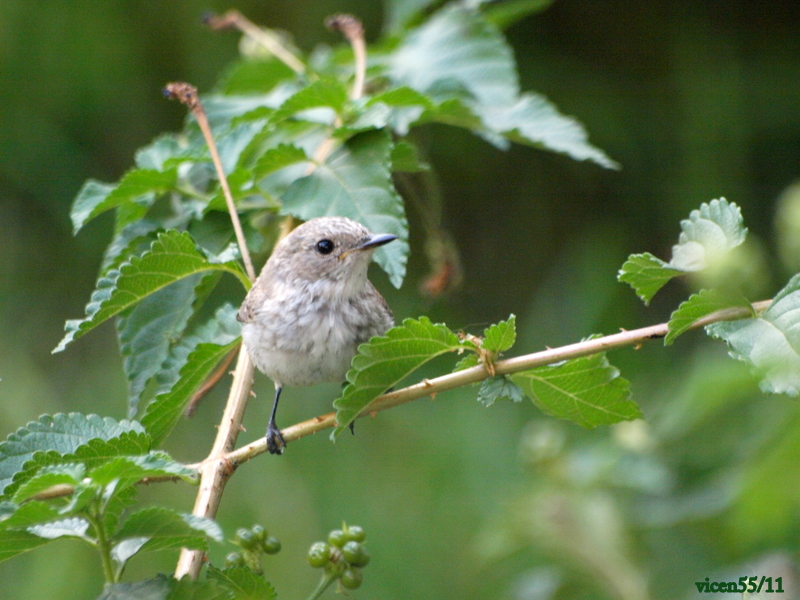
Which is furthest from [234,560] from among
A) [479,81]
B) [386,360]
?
[479,81]

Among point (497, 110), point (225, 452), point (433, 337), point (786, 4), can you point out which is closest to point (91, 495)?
point (225, 452)

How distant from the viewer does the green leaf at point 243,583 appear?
1.67 meters

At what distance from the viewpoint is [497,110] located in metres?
2.88

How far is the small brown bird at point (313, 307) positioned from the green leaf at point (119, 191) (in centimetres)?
39

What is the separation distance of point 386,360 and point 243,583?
0.50m

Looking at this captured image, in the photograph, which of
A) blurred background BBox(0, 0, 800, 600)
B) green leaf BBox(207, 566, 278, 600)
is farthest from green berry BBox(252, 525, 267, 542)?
blurred background BBox(0, 0, 800, 600)

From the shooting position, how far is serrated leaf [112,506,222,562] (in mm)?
1466

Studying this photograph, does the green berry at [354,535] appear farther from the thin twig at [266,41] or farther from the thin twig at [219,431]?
the thin twig at [266,41]

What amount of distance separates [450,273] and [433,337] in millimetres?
1485

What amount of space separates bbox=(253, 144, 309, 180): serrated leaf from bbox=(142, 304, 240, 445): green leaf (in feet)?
1.38

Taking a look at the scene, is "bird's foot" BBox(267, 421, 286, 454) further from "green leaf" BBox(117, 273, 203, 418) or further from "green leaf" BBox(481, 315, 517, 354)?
"green leaf" BBox(481, 315, 517, 354)

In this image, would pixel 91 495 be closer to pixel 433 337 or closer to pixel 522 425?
pixel 433 337

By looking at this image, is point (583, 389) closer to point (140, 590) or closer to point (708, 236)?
point (708, 236)

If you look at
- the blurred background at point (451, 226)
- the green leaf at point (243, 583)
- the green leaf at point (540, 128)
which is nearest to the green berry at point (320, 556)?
the green leaf at point (243, 583)
